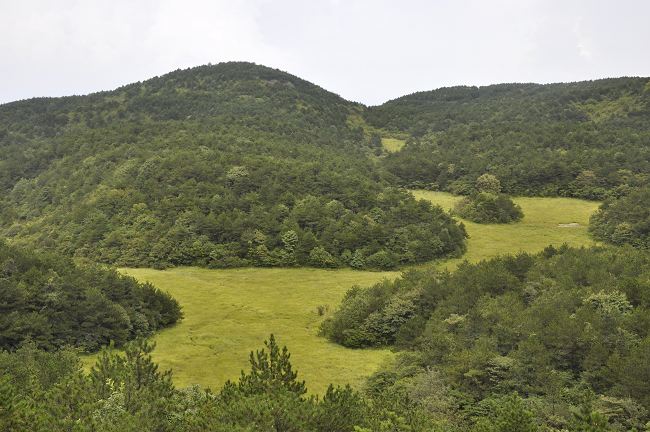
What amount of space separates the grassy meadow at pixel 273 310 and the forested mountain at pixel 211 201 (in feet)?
8.45

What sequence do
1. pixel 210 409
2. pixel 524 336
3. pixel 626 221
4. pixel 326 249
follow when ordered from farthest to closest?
1. pixel 626 221
2. pixel 326 249
3. pixel 524 336
4. pixel 210 409

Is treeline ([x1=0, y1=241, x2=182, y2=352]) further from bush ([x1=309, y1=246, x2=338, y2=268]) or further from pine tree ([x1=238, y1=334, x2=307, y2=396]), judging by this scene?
bush ([x1=309, y1=246, x2=338, y2=268])

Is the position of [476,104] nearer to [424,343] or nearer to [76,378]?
[424,343]

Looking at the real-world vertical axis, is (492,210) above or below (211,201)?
below

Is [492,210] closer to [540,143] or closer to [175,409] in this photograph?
[540,143]

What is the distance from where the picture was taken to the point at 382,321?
1166 inches

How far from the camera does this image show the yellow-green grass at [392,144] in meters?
109

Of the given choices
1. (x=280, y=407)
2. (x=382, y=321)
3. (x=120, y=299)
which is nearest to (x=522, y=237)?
(x=382, y=321)

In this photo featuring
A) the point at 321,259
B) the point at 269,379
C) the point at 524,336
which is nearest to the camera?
the point at 269,379

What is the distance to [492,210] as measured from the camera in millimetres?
64062

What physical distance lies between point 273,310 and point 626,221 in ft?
129

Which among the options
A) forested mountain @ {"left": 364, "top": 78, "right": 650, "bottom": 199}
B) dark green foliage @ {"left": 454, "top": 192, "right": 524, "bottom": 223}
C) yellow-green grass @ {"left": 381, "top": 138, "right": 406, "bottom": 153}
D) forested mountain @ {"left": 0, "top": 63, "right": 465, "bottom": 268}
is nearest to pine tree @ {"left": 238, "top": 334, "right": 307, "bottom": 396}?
forested mountain @ {"left": 0, "top": 63, "right": 465, "bottom": 268}

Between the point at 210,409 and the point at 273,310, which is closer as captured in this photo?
the point at 210,409

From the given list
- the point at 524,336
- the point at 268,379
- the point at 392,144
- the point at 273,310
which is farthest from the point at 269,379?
the point at 392,144
